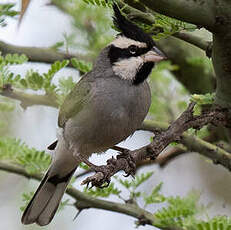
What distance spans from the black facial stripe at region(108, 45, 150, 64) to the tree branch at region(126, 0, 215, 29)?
1.18 m

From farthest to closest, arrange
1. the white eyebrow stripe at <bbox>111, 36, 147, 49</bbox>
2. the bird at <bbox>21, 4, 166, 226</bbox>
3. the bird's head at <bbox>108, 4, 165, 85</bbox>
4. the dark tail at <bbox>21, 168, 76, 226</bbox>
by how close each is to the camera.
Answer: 1. the dark tail at <bbox>21, 168, 76, 226</bbox>
2. the bird at <bbox>21, 4, 166, 226</bbox>
3. the white eyebrow stripe at <bbox>111, 36, 147, 49</bbox>
4. the bird's head at <bbox>108, 4, 165, 85</bbox>

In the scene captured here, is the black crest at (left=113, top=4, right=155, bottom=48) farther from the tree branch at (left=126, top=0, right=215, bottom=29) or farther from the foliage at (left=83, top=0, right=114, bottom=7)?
the tree branch at (left=126, top=0, right=215, bottom=29)

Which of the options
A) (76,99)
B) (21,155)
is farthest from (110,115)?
(21,155)

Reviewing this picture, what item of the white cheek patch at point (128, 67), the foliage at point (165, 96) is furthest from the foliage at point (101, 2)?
the foliage at point (165, 96)

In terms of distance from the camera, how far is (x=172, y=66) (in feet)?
14.0

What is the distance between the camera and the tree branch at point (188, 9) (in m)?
1.94

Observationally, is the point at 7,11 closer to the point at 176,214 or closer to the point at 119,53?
the point at 119,53

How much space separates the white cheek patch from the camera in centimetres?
338

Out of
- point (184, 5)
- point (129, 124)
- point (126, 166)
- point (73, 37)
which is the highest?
point (184, 5)

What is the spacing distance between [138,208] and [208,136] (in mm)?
1037

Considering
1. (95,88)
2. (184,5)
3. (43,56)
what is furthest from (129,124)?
(184,5)

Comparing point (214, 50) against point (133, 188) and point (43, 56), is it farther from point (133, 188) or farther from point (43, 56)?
Answer: point (43, 56)

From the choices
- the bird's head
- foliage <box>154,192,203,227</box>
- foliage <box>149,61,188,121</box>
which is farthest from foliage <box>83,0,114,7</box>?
foliage <box>149,61,188,121</box>

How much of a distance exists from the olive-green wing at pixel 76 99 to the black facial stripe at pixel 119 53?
23cm
